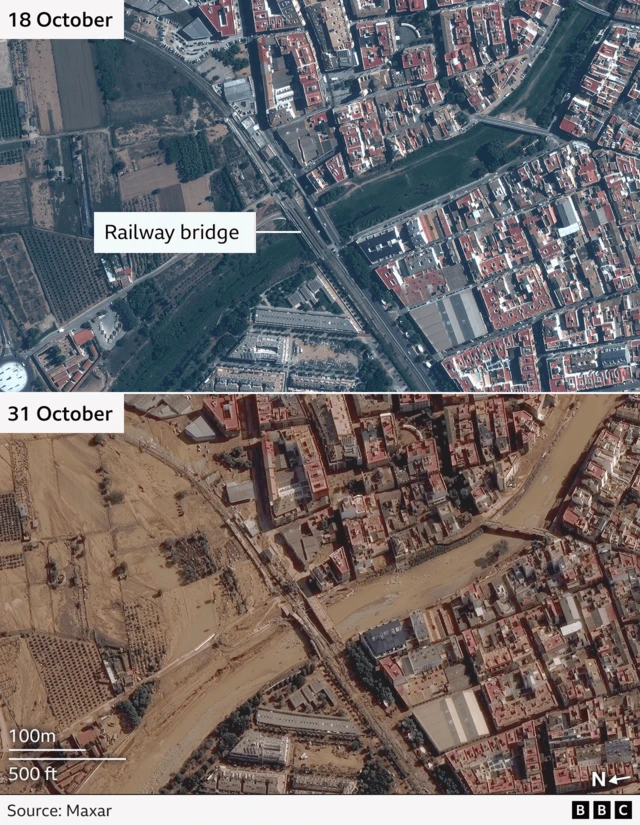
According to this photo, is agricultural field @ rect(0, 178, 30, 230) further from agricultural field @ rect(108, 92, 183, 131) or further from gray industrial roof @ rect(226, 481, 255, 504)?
gray industrial roof @ rect(226, 481, 255, 504)

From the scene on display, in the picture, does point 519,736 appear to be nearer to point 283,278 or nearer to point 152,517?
point 152,517

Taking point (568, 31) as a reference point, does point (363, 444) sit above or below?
below

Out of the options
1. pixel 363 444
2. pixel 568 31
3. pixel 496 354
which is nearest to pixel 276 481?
pixel 363 444

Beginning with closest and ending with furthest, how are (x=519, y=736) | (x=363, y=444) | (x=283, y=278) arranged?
(x=519, y=736) → (x=363, y=444) → (x=283, y=278)

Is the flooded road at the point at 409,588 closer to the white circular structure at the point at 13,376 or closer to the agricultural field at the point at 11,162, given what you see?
the white circular structure at the point at 13,376

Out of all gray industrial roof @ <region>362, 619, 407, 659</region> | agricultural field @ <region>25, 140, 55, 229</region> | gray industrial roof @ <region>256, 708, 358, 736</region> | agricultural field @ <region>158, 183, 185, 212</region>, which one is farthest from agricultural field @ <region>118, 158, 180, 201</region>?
gray industrial roof @ <region>256, 708, 358, 736</region>

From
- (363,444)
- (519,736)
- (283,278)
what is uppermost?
(283,278)
